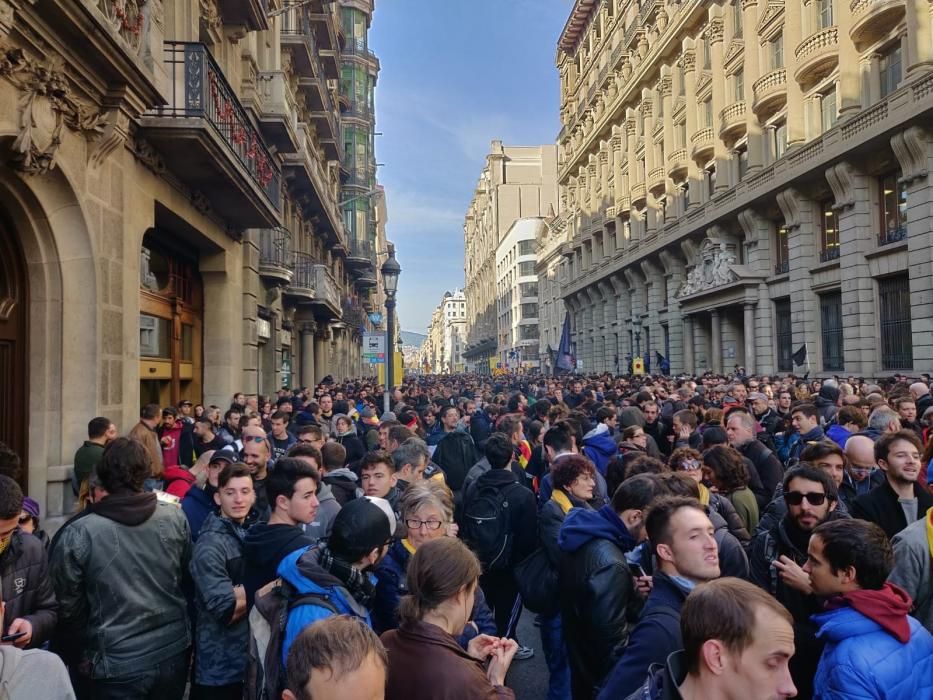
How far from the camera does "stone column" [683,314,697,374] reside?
1300 inches

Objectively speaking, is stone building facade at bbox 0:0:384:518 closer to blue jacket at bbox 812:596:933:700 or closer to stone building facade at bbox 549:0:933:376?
blue jacket at bbox 812:596:933:700

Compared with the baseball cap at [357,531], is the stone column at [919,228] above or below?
above

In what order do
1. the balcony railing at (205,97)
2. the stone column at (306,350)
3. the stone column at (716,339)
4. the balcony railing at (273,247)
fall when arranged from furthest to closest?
1. the stone column at (716,339)
2. the stone column at (306,350)
3. the balcony railing at (273,247)
4. the balcony railing at (205,97)

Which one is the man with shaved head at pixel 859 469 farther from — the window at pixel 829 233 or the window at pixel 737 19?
the window at pixel 737 19

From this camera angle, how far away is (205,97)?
385 inches

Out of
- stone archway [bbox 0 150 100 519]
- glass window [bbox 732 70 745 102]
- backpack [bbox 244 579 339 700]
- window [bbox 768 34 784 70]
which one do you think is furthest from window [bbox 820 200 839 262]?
backpack [bbox 244 579 339 700]

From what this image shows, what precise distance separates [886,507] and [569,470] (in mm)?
1945

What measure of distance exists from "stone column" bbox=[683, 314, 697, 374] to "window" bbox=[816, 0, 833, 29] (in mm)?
13986

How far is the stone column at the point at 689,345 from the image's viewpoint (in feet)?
108

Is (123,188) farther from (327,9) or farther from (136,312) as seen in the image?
(327,9)

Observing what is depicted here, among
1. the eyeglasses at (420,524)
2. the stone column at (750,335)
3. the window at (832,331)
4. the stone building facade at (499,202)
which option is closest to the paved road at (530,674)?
the eyeglasses at (420,524)

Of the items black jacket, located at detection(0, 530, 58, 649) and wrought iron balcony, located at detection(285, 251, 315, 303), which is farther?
wrought iron balcony, located at detection(285, 251, 315, 303)

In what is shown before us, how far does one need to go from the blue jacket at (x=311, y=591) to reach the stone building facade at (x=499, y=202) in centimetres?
8466

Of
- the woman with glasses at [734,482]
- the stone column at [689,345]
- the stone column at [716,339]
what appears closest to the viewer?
the woman with glasses at [734,482]
